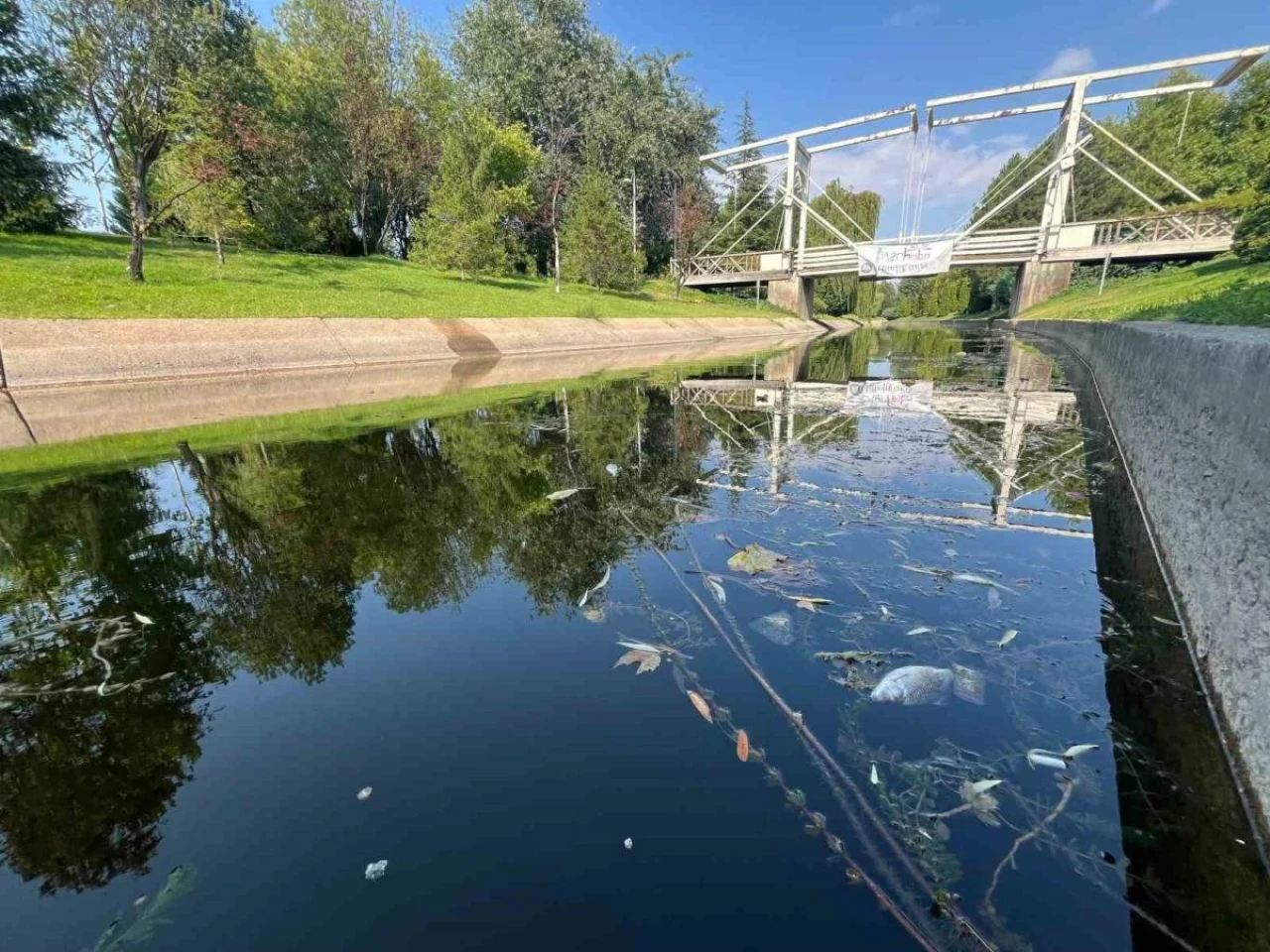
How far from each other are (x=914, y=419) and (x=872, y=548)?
6.56 m

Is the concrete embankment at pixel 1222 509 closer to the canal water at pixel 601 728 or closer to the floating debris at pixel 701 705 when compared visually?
the canal water at pixel 601 728

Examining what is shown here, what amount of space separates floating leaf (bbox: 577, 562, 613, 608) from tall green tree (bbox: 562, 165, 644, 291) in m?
31.1

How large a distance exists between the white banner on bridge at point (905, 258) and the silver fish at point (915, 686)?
121 ft

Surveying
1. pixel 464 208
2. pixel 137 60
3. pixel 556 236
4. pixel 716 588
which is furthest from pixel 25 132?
pixel 716 588

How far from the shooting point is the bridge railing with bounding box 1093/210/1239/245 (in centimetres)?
2736

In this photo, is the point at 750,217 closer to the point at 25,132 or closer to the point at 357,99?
the point at 357,99

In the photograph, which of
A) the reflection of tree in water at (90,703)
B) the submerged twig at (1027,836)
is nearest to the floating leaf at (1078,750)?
the submerged twig at (1027,836)

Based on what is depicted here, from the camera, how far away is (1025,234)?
1328 inches

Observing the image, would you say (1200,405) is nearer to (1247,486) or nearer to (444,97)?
(1247,486)

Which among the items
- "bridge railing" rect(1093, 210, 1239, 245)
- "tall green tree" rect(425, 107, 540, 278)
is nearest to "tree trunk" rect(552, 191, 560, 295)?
"tall green tree" rect(425, 107, 540, 278)

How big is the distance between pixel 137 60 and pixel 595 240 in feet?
68.3

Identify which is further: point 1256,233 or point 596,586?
point 1256,233

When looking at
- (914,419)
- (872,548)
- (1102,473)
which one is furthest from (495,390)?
(1102,473)

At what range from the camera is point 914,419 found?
10406 mm
